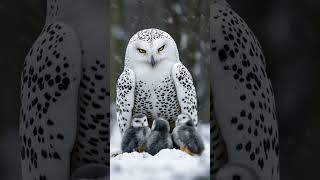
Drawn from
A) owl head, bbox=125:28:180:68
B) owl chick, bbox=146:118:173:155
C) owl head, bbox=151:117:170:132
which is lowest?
owl chick, bbox=146:118:173:155

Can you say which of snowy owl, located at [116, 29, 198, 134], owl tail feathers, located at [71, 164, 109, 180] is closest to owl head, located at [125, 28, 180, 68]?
snowy owl, located at [116, 29, 198, 134]

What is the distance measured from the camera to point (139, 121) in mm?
1272

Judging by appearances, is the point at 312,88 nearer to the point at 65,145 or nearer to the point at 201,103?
the point at 201,103

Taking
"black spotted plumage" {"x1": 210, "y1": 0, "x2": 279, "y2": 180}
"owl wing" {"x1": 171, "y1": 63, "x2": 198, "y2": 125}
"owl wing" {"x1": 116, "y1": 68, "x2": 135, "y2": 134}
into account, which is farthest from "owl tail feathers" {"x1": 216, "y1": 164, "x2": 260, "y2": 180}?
"owl wing" {"x1": 116, "y1": 68, "x2": 135, "y2": 134}

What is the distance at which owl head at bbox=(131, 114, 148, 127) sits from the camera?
4.16ft

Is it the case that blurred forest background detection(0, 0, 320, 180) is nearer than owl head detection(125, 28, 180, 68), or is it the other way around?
owl head detection(125, 28, 180, 68)

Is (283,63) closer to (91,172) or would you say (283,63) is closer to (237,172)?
(237,172)

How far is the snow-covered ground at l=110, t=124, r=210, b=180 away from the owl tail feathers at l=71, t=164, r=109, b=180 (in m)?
0.02

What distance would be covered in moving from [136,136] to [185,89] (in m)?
0.16

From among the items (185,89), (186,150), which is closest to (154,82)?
(185,89)

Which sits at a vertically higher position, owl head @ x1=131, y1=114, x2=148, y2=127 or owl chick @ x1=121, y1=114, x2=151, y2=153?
owl head @ x1=131, y1=114, x2=148, y2=127

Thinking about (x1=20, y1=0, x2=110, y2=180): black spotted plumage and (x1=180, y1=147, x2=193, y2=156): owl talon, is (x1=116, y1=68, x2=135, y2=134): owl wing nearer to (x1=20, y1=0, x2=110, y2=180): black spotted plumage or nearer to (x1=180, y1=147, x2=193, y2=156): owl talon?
(x1=20, y1=0, x2=110, y2=180): black spotted plumage

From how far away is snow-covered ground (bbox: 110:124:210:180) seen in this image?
1.23m

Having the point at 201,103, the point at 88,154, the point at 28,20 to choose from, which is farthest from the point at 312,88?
the point at 28,20
